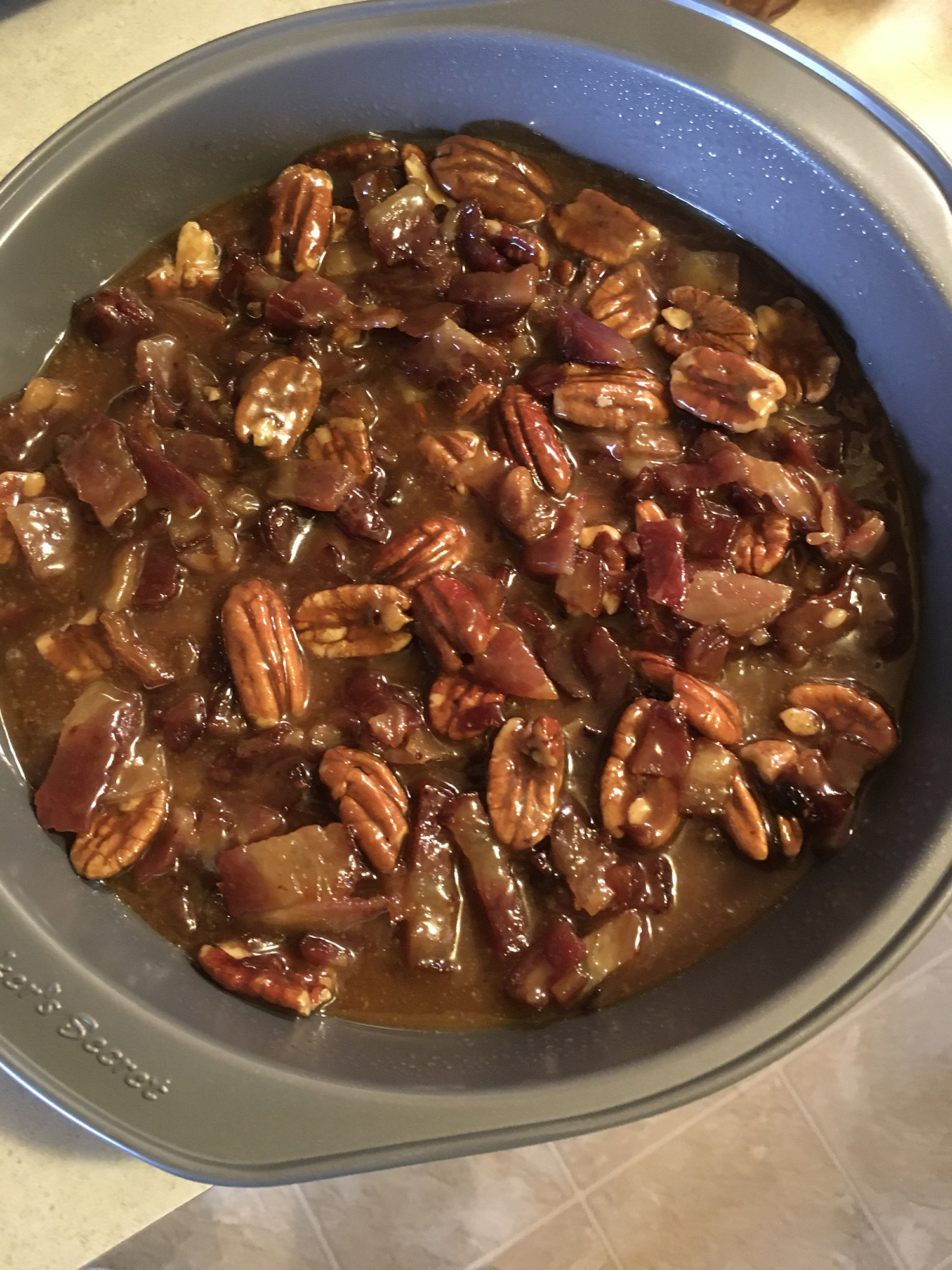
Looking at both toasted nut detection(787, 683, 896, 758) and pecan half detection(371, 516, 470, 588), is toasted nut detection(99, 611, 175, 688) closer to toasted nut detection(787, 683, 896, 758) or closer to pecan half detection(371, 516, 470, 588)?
pecan half detection(371, 516, 470, 588)

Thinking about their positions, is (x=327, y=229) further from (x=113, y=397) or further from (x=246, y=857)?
(x=246, y=857)

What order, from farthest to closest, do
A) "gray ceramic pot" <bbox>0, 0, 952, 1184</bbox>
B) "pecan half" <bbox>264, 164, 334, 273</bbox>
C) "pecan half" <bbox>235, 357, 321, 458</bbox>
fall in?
"pecan half" <bbox>264, 164, 334, 273</bbox>, "pecan half" <bbox>235, 357, 321, 458</bbox>, "gray ceramic pot" <bbox>0, 0, 952, 1184</bbox>

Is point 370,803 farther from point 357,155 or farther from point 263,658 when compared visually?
point 357,155

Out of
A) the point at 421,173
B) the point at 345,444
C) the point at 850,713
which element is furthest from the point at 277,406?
the point at 850,713

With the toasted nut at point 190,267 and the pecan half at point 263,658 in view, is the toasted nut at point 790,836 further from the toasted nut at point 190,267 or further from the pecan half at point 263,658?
the toasted nut at point 190,267

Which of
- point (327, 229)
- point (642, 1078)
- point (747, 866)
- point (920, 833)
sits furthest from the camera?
point (327, 229)

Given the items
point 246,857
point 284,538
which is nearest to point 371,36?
point 284,538

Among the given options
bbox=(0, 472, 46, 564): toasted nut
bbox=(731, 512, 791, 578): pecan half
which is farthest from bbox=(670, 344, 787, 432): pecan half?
bbox=(0, 472, 46, 564): toasted nut
